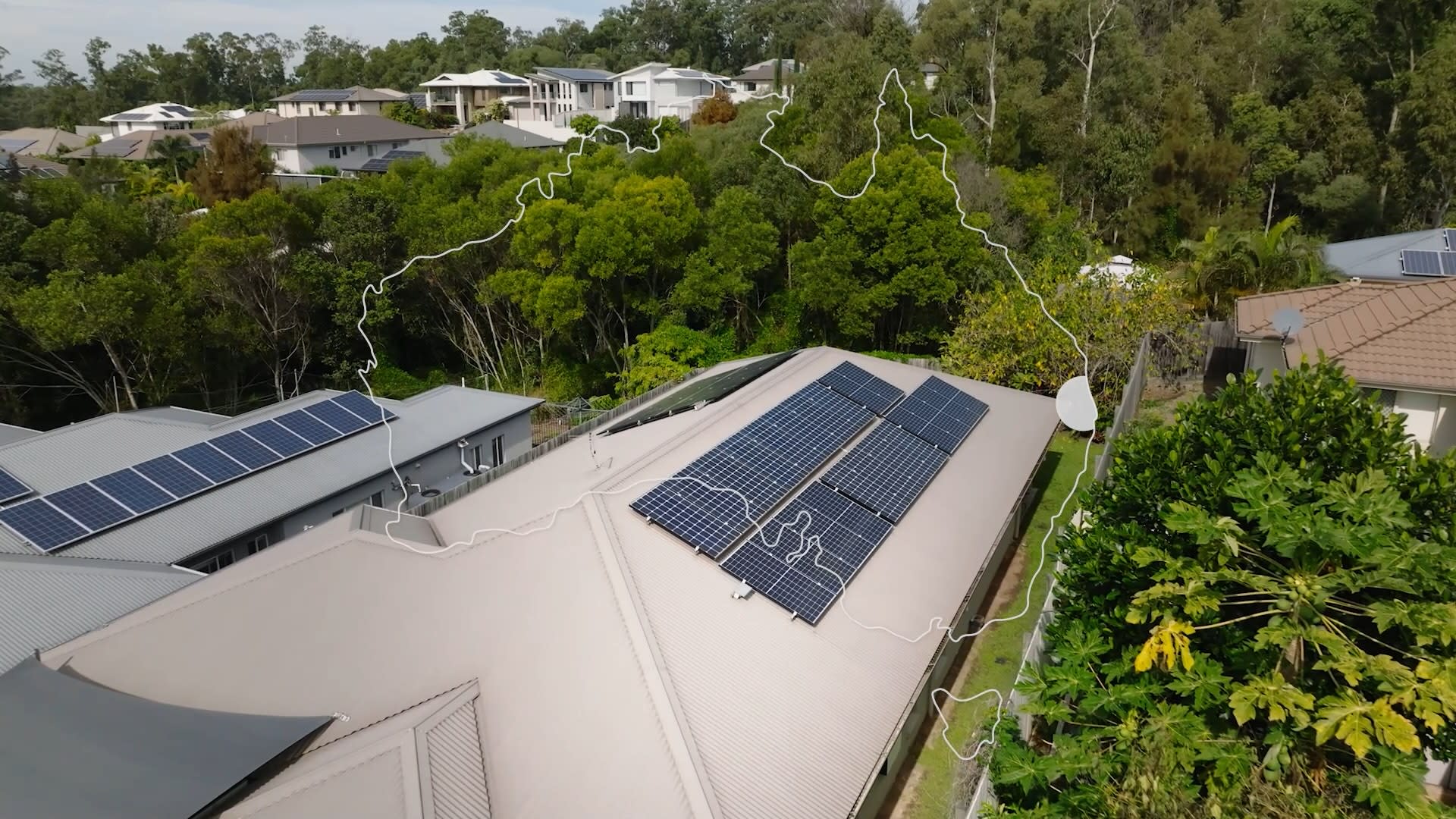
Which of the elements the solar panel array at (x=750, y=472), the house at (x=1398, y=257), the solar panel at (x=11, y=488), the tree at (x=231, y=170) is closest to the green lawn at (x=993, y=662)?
the solar panel array at (x=750, y=472)

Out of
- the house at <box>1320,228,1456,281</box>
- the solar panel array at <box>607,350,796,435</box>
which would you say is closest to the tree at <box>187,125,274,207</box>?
the solar panel array at <box>607,350,796,435</box>

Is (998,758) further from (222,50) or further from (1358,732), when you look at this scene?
(222,50)

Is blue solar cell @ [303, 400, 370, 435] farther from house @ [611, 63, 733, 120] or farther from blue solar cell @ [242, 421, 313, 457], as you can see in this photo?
house @ [611, 63, 733, 120]

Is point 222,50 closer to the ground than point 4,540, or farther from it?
farther from it

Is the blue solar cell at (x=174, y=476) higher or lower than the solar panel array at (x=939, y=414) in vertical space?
lower

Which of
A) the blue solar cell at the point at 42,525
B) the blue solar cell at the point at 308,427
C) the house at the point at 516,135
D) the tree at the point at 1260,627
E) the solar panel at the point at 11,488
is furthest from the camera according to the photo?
the house at the point at 516,135

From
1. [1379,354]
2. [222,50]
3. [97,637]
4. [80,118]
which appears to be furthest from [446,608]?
[222,50]

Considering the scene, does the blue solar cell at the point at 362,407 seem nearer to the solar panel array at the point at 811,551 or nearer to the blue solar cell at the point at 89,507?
the blue solar cell at the point at 89,507

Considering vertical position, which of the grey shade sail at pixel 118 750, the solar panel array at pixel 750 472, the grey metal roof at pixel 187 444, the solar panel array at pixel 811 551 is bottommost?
the grey metal roof at pixel 187 444
